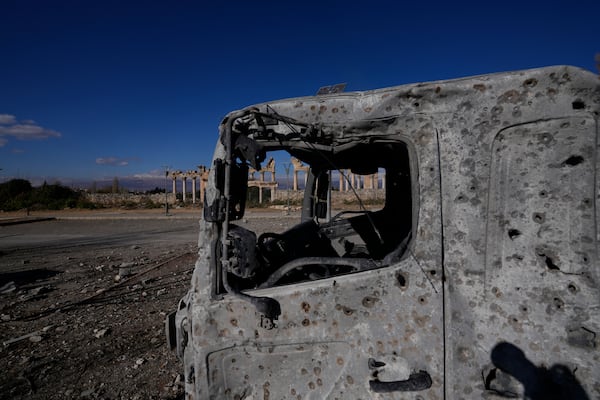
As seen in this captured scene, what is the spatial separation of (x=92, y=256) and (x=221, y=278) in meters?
8.41

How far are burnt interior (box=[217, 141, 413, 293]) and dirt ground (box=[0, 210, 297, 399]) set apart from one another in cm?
161

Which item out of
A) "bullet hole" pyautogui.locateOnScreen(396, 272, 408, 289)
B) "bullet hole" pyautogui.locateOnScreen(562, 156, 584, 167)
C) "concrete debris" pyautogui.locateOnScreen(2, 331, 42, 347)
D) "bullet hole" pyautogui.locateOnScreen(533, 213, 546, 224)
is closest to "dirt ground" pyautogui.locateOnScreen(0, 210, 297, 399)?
"concrete debris" pyautogui.locateOnScreen(2, 331, 42, 347)

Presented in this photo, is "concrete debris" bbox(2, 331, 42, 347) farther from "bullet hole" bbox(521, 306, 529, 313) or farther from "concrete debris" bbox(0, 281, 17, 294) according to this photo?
"bullet hole" bbox(521, 306, 529, 313)

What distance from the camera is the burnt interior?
6.44 feet

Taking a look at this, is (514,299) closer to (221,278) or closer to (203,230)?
(221,278)

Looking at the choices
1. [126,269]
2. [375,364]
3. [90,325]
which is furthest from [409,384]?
[126,269]

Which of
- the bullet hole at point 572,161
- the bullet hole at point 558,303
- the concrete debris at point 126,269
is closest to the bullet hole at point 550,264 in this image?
the bullet hole at point 558,303

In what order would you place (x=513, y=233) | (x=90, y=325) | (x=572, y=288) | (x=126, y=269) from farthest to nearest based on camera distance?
(x=126, y=269), (x=90, y=325), (x=513, y=233), (x=572, y=288)

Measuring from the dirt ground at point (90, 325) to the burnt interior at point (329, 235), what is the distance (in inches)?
63.4

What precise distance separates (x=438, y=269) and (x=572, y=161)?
73cm

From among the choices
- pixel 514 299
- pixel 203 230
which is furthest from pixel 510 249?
pixel 203 230

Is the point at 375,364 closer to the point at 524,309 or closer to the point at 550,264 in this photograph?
the point at 524,309

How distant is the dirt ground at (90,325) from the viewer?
3.08 meters

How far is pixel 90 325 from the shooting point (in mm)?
4316
